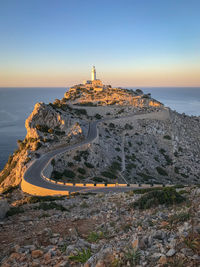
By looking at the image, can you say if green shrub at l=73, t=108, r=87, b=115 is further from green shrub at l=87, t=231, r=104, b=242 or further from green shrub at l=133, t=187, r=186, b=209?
green shrub at l=87, t=231, r=104, b=242

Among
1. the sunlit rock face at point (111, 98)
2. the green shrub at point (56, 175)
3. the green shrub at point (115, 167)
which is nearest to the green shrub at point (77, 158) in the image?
the green shrub at point (56, 175)

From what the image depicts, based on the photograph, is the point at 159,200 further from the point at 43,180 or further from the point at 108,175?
the point at 108,175

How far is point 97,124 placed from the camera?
49.4 meters

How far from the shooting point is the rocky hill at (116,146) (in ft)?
98.7

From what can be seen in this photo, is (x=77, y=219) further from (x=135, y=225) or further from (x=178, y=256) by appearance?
(x=178, y=256)

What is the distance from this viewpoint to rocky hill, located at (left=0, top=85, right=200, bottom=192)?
30078mm

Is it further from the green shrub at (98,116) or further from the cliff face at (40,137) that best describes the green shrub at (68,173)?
the green shrub at (98,116)

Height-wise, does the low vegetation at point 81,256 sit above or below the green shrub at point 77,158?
above

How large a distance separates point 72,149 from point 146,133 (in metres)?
23.1

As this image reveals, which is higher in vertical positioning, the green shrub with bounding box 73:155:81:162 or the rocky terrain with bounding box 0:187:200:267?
the rocky terrain with bounding box 0:187:200:267

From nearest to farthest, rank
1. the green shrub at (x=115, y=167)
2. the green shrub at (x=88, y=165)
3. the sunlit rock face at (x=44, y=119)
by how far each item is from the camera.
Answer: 1. the green shrub at (x=88, y=165)
2. the green shrub at (x=115, y=167)
3. the sunlit rock face at (x=44, y=119)

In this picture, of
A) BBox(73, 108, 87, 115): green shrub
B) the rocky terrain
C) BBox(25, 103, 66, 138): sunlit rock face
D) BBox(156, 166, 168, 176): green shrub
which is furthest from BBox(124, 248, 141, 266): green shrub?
BBox(73, 108, 87, 115): green shrub

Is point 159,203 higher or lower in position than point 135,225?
lower

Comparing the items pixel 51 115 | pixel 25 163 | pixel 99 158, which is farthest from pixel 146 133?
pixel 25 163
